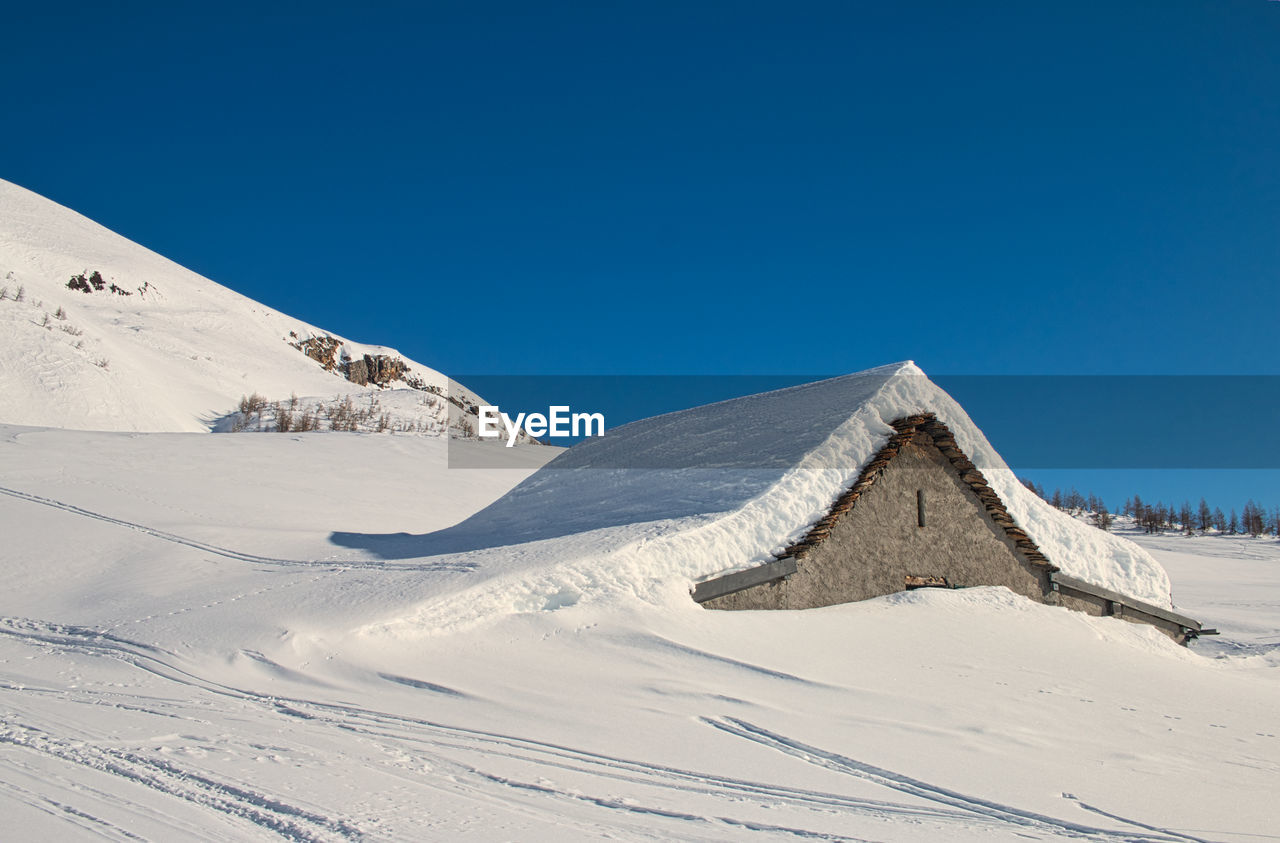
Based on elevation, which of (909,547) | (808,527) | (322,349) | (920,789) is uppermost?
(322,349)

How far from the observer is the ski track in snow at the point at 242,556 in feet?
29.9

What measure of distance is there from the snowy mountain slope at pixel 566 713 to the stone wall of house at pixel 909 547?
1.12ft

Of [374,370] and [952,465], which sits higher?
[374,370]

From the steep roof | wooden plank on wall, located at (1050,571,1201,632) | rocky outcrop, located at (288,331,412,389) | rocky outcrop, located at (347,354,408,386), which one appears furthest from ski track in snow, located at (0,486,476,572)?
rocky outcrop, located at (347,354,408,386)

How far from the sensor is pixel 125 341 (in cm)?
3550

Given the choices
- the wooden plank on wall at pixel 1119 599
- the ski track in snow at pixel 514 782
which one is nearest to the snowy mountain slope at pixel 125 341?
the ski track in snow at pixel 514 782

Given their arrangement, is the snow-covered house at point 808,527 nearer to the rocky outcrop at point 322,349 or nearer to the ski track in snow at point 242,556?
the ski track in snow at point 242,556

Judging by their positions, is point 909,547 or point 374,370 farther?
point 374,370

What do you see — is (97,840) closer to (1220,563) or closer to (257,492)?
(257,492)

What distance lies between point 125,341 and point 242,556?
30.3m

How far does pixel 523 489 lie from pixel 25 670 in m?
8.27

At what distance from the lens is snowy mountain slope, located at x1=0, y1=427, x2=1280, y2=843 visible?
4.14 meters

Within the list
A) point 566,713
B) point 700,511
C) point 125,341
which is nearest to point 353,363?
point 125,341

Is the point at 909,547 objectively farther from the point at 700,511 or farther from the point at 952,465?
the point at 700,511
